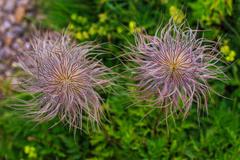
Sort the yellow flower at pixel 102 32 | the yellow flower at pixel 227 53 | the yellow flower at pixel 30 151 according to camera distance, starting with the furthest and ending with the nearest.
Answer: the yellow flower at pixel 102 32
the yellow flower at pixel 30 151
the yellow flower at pixel 227 53

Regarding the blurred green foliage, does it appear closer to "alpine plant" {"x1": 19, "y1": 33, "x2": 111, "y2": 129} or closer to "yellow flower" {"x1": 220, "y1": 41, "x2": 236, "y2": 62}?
"yellow flower" {"x1": 220, "y1": 41, "x2": 236, "y2": 62}

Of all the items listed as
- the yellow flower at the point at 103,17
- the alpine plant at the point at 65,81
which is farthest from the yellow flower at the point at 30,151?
the yellow flower at the point at 103,17

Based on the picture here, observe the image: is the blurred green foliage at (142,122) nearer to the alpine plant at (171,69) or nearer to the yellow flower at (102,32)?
the yellow flower at (102,32)

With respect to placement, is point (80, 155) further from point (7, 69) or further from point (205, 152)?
point (7, 69)

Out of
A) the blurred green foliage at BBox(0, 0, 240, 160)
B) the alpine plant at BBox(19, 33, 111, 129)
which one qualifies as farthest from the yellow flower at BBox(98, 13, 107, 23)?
the alpine plant at BBox(19, 33, 111, 129)

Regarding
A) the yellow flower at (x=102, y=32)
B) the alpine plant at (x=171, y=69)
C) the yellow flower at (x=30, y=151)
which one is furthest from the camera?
the yellow flower at (x=102, y=32)

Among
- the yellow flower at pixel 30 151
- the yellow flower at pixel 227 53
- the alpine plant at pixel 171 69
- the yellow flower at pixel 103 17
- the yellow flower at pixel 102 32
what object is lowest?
the yellow flower at pixel 30 151

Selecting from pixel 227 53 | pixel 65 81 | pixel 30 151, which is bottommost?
pixel 30 151

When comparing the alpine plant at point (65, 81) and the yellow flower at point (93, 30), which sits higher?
the yellow flower at point (93, 30)

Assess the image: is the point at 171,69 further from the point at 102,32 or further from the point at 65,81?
the point at 102,32

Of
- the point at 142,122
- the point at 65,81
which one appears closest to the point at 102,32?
the point at 142,122
